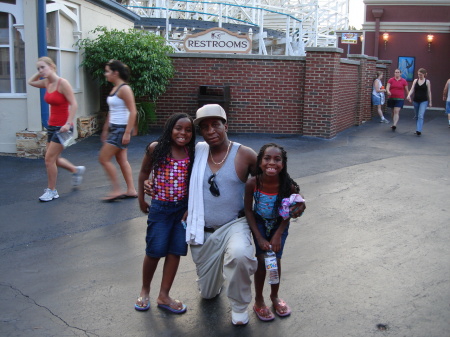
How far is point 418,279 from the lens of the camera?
4586 mm

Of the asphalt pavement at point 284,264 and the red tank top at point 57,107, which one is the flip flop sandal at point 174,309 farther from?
the red tank top at point 57,107

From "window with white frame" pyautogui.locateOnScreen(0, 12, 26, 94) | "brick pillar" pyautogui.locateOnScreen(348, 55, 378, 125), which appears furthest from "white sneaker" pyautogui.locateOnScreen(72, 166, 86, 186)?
"brick pillar" pyautogui.locateOnScreen(348, 55, 378, 125)

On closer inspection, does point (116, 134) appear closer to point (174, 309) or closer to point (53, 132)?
point (53, 132)

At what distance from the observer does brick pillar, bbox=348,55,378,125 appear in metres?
15.5

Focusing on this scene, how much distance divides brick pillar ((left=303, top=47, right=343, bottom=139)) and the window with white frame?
641 cm

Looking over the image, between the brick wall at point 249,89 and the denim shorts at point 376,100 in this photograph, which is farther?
the denim shorts at point 376,100

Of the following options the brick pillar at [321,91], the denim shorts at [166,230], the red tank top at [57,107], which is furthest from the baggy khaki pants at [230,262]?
the brick pillar at [321,91]

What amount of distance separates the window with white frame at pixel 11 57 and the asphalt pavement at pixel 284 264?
67.4 inches

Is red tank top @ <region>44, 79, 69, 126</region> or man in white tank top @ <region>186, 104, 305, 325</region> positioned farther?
red tank top @ <region>44, 79, 69, 126</region>

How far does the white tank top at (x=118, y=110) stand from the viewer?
673cm

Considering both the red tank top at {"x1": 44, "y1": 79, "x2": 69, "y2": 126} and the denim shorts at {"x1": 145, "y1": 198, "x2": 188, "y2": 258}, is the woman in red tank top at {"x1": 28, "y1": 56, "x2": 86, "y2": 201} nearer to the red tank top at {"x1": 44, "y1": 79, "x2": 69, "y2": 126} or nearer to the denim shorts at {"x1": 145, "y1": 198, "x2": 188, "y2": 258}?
the red tank top at {"x1": 44, "y1": 79, "x2": 69, "y2": 126}

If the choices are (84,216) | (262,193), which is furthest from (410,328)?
(84,216)

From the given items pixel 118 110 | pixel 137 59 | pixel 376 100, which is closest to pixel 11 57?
pixel 137 59

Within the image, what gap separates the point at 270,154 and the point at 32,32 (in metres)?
7.14
